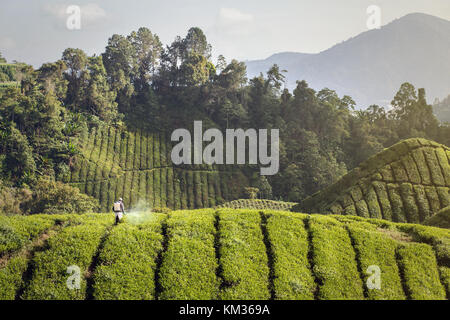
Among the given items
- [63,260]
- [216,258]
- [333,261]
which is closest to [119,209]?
[63,260]

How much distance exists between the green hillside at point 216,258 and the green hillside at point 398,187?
8858 mm

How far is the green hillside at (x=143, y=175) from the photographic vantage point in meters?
41.4

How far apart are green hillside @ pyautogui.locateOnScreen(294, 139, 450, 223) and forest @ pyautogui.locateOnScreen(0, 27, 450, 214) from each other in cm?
2404

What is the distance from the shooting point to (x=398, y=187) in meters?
21.5

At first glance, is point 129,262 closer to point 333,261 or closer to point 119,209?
point 119,209

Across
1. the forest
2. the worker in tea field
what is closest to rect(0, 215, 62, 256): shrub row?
the worker in tea field

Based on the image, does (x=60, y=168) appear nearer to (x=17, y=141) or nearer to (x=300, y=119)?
(x=17, y=141)

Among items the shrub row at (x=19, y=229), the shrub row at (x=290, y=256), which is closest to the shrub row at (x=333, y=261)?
the shrub row at (x=290, y=256)

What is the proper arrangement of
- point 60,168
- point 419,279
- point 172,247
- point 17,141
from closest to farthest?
point 419,279, point 172,247, point 17,141, point 60,168

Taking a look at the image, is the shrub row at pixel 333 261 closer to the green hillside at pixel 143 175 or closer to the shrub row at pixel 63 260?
the shrub row at pixel 63 260

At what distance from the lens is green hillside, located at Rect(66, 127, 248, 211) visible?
4138 cm
